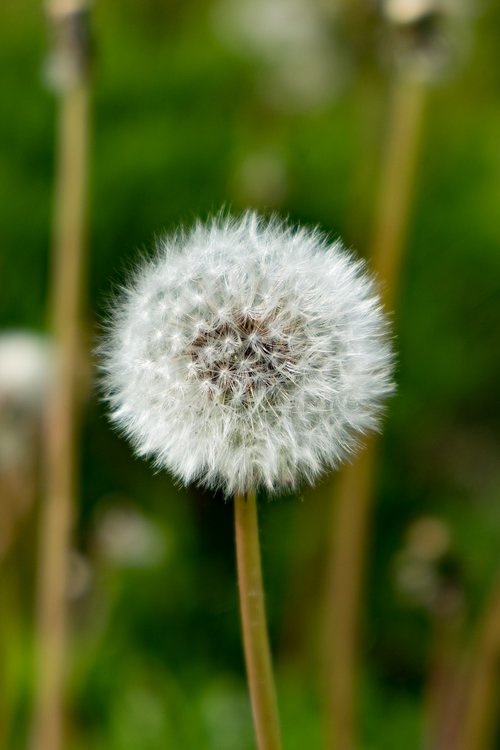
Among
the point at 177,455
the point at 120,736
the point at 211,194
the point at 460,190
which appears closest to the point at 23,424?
the point at 120,736

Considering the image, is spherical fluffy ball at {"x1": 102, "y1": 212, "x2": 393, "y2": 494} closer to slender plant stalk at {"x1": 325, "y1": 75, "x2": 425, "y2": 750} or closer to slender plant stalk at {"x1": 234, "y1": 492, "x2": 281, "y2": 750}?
slender plant stalk at {"x1": 234, "y1": 492, "x2": 281, "y2": 750}

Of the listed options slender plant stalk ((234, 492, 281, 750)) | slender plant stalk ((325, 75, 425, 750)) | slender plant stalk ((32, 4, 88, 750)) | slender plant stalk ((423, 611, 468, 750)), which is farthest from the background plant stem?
slender plant stalk ((234, 492, 281, 750))

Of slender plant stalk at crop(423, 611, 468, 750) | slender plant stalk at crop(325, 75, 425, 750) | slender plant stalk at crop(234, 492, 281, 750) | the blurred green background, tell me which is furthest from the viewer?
the blurred green background

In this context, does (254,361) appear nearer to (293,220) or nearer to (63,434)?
(63,434)

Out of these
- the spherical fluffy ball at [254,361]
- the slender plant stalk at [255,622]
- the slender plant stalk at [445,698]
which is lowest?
the slender plant stalk at [445,698]

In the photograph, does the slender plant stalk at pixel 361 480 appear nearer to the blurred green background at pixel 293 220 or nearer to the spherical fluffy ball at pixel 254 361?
the blurred green background at pixel 293 220

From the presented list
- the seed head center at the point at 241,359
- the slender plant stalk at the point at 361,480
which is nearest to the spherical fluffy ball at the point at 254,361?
the seed head center at the point at 241,359
